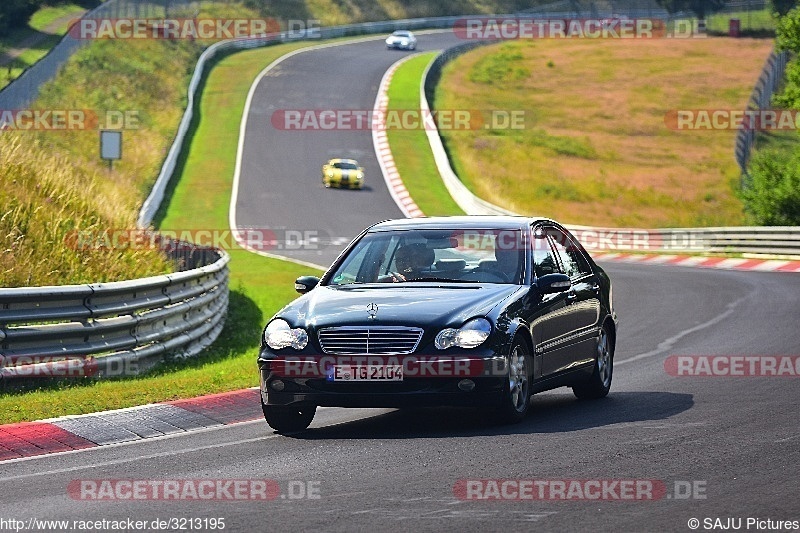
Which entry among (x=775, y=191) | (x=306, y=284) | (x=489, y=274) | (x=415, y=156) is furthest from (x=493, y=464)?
(x=415, y=156)

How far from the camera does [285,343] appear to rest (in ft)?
33.2

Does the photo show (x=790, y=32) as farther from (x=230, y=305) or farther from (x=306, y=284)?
(x=306, y=284)

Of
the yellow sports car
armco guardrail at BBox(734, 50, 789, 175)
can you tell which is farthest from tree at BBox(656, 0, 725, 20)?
the yellow sports car

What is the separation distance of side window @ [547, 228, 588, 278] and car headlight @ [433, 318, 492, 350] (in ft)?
7.15

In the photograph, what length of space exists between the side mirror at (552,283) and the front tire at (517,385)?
0.55 m

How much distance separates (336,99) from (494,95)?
12.3m

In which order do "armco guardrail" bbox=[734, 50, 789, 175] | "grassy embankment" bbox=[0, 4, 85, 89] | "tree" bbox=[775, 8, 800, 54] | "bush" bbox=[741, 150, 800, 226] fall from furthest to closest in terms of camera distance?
"grassy embankment" bbox=[0, 4, 85, 89] → "armco guardrail" bbox=[734, 50, 789, 175] → "bush" bbox=[741, 150, 800, 226] → "tree" bbox=[775, 8, 800, 54]

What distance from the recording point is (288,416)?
34.1 feet

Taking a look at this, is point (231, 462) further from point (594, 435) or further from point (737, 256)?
point (737, 256)

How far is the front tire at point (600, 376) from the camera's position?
474 inches

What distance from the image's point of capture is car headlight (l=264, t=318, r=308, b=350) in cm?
1004

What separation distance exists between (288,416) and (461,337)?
4.91ft

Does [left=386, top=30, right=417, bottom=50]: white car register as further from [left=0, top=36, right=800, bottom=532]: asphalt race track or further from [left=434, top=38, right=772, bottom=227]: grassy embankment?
[left=0, top=36, right=800, bottom=532]: asphalt race track

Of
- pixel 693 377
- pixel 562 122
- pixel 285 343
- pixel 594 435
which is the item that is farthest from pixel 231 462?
pixel 562 122
